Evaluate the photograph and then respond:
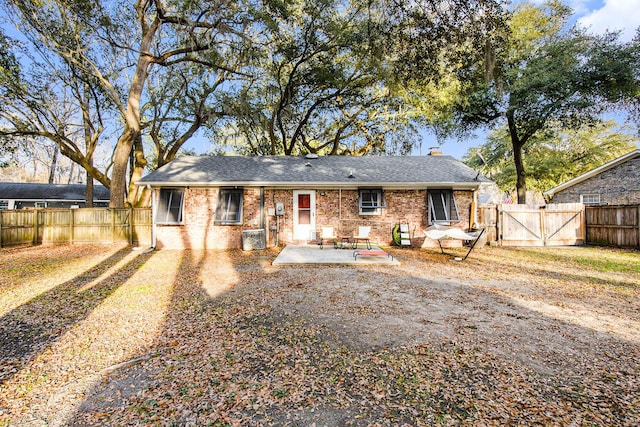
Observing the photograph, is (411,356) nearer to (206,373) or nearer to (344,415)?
(344,415)

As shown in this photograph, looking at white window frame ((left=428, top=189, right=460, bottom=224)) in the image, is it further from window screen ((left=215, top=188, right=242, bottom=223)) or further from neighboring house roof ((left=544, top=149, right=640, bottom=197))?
neighboring house roof ((left=544, top=149, right=640, bottom=197))

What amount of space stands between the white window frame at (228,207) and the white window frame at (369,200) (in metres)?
4.48

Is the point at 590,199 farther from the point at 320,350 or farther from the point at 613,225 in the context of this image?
the point at 320,350

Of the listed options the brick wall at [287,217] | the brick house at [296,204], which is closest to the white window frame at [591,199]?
the brick house at [296,204]

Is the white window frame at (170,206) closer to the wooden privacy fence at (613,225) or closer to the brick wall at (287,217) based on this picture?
the brick wall at (287,217)

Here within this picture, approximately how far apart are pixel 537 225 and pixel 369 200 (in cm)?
671

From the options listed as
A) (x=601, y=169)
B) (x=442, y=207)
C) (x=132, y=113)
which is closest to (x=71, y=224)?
(x=132, y=113)

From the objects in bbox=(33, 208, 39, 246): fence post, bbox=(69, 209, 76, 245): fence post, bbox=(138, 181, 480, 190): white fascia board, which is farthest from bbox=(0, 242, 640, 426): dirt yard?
bbox=(33, 208, 39, 246): fence post

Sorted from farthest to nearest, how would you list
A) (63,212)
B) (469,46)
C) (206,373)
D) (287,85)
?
(287,85) → (63,212) → (469,46) → (206,373)

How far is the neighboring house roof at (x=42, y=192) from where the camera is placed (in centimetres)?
2403

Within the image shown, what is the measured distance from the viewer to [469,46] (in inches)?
181

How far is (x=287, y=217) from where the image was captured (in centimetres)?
1154

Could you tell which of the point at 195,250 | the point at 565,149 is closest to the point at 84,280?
the point at 195,250

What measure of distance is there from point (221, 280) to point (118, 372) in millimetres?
3648
